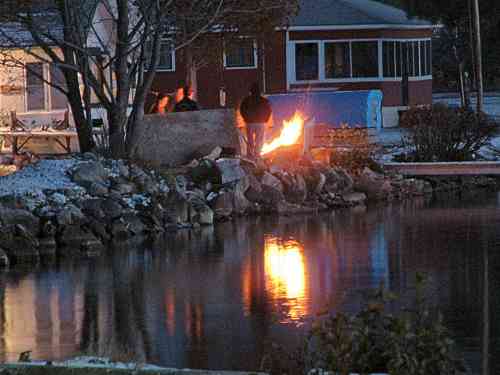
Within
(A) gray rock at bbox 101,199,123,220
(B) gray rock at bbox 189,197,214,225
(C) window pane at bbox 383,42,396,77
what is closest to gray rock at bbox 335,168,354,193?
→ (B) gray rock at bbox 189,197,214,225

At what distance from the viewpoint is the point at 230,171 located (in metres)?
23.7

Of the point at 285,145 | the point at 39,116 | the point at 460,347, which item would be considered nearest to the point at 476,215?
the point at 285,145

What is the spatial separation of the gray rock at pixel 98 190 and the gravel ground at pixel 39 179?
0.24 m

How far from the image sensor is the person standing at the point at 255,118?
88.2ft

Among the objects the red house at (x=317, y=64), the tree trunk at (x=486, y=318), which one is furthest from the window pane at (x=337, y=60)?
the tree trunk at (x=486, y=318)

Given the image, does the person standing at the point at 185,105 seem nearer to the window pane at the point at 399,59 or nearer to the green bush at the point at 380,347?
the window pane at the point at 399,59

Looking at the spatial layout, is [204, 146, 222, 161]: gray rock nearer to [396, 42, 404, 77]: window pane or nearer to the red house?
the red house

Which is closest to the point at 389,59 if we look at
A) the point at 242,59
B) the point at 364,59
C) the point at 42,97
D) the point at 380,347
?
the point at 364,59

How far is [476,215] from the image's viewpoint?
21.9 meters

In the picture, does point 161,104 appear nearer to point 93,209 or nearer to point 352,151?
point 352,151

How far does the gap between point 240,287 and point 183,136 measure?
1166 cm

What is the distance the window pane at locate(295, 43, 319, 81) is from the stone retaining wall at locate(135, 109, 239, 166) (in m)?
18.2

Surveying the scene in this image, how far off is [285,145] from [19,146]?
8987 mm

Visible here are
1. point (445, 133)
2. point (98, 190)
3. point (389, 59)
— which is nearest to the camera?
point (98, 190)
